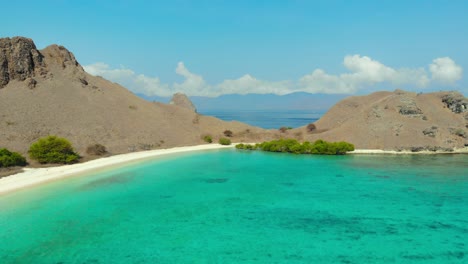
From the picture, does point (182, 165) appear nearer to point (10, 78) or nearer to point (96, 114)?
point (96, 114)

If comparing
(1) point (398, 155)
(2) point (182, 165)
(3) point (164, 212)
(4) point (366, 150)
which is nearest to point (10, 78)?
(2) point (182, 165)

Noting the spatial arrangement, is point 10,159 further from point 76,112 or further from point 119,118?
point 119,118

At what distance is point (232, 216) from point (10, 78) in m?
75.5

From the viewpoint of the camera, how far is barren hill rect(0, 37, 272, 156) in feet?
227

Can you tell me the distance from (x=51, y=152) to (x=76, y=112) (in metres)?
28.1

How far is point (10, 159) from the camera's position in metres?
49.3

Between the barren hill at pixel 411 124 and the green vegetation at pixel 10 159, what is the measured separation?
62.2 metres

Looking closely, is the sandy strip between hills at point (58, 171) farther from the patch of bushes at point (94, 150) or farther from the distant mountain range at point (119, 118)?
the distant mountain range at point (119, 118)

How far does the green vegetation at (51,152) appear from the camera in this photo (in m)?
53.3

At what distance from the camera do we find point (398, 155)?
6988 cm

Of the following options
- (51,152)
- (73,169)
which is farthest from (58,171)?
(51,152)

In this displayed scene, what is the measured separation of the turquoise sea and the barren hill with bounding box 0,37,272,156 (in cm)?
2660

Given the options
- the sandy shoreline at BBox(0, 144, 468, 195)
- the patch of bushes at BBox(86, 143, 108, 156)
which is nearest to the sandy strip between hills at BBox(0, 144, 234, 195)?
the sandy shoreline at BBox(0, 144, 468, 195)

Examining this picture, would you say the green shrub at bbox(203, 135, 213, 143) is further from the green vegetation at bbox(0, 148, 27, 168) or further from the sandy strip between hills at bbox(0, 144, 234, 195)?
the green vegetation at bbox(0, 148, 27, 168)
